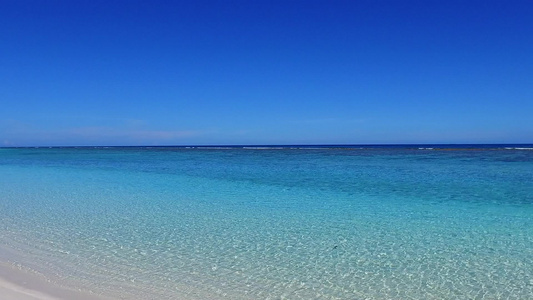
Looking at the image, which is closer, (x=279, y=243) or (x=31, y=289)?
(x=31, y=289)

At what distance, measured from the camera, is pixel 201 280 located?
16.2 ft

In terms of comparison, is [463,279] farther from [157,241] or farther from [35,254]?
[35,254]

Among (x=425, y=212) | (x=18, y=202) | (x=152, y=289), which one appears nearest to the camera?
(x=152, y=289)

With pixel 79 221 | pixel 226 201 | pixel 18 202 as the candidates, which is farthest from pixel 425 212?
pixel 18 202

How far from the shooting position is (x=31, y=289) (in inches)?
178

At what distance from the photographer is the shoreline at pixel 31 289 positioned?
429 centimetres

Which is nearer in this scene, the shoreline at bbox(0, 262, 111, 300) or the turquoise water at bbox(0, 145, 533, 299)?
the shoreline at bbox(0, 262, 111, 300)

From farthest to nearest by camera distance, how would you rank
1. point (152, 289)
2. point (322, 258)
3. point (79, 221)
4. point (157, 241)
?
point (79, 221) < point (157, 241) < point (322, 258) < point (152, 289)

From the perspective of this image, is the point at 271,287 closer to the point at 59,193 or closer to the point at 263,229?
the point at 263,229

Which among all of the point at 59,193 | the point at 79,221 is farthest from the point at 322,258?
the point at 59,193

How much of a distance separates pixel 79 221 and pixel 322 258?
18.0ft

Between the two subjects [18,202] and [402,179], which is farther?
[402,179]

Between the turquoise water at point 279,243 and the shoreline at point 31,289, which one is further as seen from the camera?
the turquoise water at point 279,243

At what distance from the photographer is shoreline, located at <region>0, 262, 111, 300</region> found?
14.1ft
